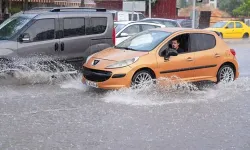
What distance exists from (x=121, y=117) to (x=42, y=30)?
4145mm

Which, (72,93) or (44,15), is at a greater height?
(44,15)

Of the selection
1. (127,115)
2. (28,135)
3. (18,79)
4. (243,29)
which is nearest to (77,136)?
(28,135)

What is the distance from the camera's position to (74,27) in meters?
11.5

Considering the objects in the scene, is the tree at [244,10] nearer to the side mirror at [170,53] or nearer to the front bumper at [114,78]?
the side mirror at [170,53]

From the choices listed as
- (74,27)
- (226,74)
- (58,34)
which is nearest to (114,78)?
(58,34)

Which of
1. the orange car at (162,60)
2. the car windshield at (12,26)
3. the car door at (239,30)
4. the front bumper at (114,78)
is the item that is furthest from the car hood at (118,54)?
the car door at (239,30)

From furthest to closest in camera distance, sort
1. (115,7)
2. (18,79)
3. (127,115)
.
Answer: (115,7) < (18,79) < (127,115)

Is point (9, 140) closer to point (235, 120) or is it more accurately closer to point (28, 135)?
point (28, 135)

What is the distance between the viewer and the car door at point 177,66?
9.86 metres

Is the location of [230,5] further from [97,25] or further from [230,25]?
[97,25]

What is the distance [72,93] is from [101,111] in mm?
1858

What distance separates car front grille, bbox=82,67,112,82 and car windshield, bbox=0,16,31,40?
7.19 ft

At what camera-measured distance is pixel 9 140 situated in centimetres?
642

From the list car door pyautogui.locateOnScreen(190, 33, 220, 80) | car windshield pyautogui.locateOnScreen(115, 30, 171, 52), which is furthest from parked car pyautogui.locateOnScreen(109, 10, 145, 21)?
car door pyautogui.locateOnScreen(190, 33, 220, 80)
